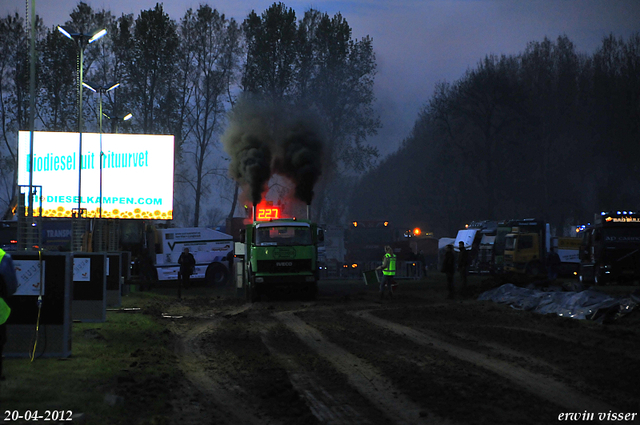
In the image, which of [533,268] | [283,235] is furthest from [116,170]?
[533,268]

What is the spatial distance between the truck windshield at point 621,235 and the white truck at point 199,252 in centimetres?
1882

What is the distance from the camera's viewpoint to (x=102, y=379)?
9.52 metres

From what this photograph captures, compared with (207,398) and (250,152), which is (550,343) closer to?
(207,398)

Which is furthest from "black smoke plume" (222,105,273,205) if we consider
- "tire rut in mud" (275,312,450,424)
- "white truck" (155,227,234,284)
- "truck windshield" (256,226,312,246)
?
"tire rut in mud" (275,312,450,424)

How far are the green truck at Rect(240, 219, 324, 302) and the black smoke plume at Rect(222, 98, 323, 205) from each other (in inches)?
291

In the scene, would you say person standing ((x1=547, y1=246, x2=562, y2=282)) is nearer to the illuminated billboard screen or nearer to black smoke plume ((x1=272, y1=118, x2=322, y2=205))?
black smoke plume ((x1=272, y1=118, x2=322, y2=205))

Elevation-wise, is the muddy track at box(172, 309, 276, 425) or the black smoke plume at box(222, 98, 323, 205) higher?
the black smoke plume at box(222, 98, 323, 205)

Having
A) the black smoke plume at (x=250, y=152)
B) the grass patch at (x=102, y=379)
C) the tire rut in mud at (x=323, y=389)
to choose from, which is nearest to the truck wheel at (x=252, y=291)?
the black smoke plume at (x=250, y=152)

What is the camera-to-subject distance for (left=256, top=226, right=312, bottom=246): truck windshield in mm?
25188

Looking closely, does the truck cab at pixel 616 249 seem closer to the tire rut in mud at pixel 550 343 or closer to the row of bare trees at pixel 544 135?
the tire rut in mud at pixel 550 343

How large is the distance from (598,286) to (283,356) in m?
21.0

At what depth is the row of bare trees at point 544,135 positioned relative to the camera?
5600 centimetres

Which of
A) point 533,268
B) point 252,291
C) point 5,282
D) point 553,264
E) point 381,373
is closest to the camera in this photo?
point 5,282

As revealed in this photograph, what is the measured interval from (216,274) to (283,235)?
1348cm
